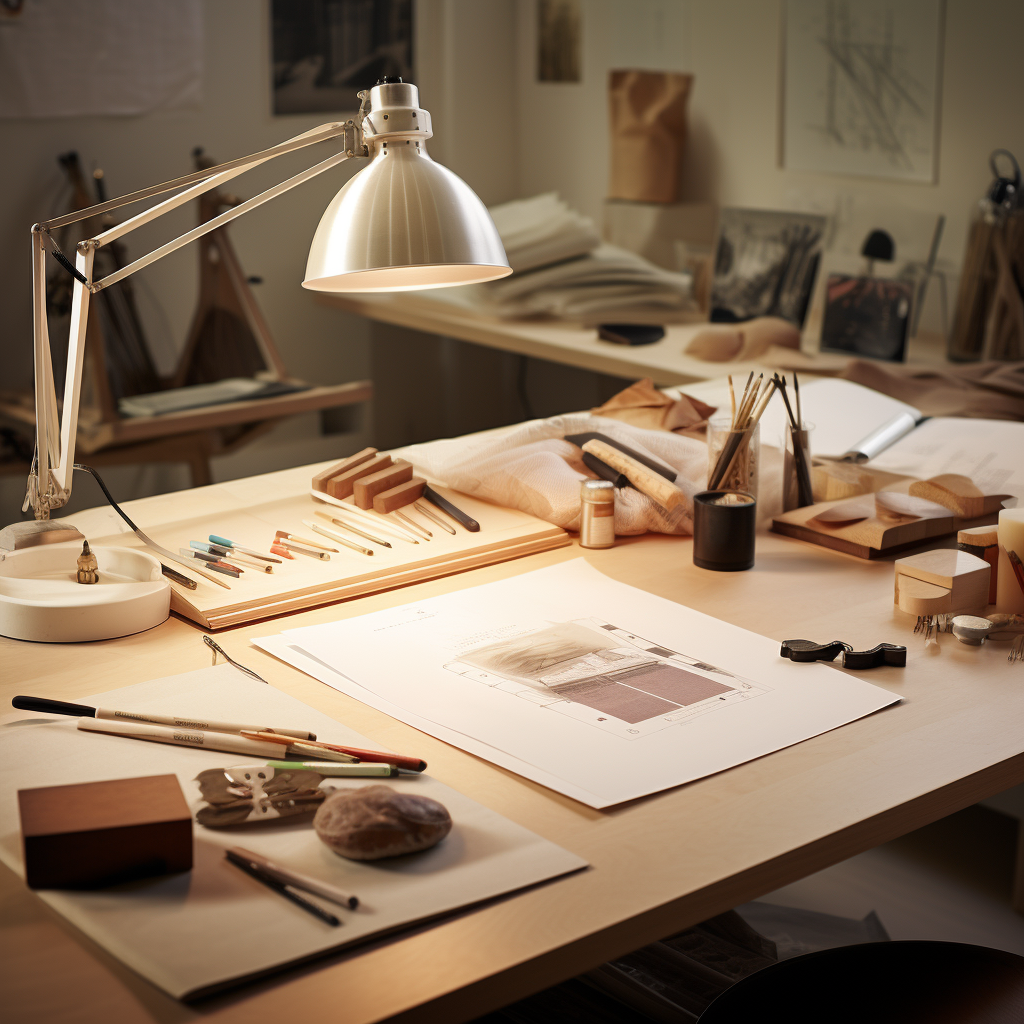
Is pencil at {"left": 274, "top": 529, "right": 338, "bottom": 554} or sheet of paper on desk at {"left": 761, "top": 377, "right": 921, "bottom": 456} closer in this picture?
pencil at {"left": 274, "top": 529, "right": 338, "bottom": 554}

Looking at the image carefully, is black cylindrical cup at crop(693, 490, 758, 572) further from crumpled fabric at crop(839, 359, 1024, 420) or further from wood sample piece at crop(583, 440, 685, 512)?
crumpled fabric at crop(839, 359, 1024, 420)

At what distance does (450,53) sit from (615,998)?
10.1 ft

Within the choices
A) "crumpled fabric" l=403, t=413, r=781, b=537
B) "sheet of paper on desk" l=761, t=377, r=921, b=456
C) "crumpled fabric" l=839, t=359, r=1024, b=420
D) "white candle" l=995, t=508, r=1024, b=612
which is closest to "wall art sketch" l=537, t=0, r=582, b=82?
"crumpled fabric" l=839, t=359, r=1024, b=420

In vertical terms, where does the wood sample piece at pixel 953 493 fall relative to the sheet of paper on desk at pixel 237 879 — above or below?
above

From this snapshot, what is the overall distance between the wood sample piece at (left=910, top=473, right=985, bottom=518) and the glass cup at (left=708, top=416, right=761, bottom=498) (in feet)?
0.80

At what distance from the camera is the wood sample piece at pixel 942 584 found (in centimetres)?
118

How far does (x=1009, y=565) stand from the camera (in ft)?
3.93

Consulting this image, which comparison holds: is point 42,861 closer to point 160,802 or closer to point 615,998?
point 160,802

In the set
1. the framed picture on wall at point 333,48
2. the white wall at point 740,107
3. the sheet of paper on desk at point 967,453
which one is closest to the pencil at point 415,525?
the sheet of paper on desk at point 967,453

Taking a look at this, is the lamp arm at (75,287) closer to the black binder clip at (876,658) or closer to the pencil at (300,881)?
the pencil at (300,881)

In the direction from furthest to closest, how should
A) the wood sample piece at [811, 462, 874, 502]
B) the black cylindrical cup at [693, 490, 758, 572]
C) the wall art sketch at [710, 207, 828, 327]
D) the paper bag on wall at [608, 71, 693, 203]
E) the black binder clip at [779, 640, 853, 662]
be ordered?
the paper bag on wall at [608, 71, 693, 203], the wall art sketch at [710, 207, 828, 327], the wood sample piece at [811, 462, 874, 502], the black cylindrical cup at [693, 490, 758, 572], the black binder clip at [779, 640, 853, 662]

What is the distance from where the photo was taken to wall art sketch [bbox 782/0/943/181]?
104 inches

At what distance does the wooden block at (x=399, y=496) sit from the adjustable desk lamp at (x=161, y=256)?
32 centimetres

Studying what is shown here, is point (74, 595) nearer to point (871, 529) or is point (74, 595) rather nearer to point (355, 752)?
point (355, 752)
